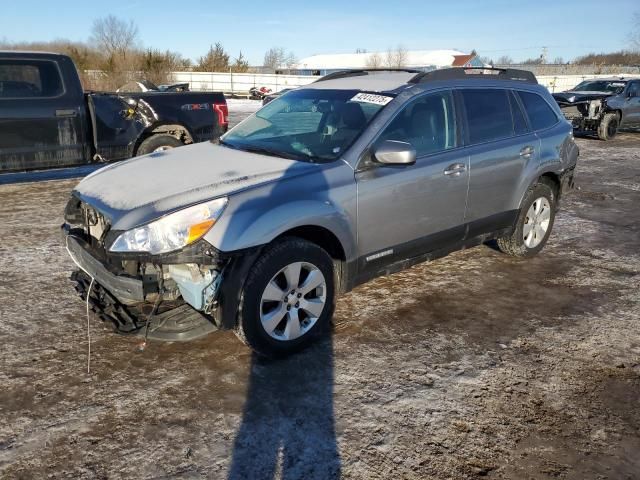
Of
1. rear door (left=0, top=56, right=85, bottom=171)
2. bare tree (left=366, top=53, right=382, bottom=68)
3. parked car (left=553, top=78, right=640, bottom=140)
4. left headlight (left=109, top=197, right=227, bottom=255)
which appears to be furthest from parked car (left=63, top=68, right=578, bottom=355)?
bare tree (left=366, top=53, right=382, bottom=68)

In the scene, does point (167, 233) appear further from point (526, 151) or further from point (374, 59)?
point (374, 59)

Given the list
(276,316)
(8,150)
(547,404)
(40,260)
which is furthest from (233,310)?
(8,150)

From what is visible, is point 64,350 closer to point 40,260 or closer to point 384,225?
point 40,260

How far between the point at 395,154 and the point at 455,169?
90 cm

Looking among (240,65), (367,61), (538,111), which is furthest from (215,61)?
(538,111)

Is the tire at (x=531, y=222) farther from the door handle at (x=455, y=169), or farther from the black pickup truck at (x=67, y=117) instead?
the black pickup truck at (x=67, y=117)

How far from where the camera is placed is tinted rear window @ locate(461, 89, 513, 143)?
14.8ft

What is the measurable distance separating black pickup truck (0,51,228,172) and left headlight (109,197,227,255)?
4.80 m

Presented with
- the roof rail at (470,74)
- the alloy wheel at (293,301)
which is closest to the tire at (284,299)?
the alloy wheel at (293,301)

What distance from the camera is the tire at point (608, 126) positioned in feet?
51.3

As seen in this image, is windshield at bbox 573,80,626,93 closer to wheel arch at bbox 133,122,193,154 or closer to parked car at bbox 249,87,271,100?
wheel arch at bbox 133,122,193,154

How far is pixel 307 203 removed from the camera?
3344 millimetres

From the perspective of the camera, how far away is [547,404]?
3043 millimetres

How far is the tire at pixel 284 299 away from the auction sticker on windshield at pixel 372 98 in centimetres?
132
